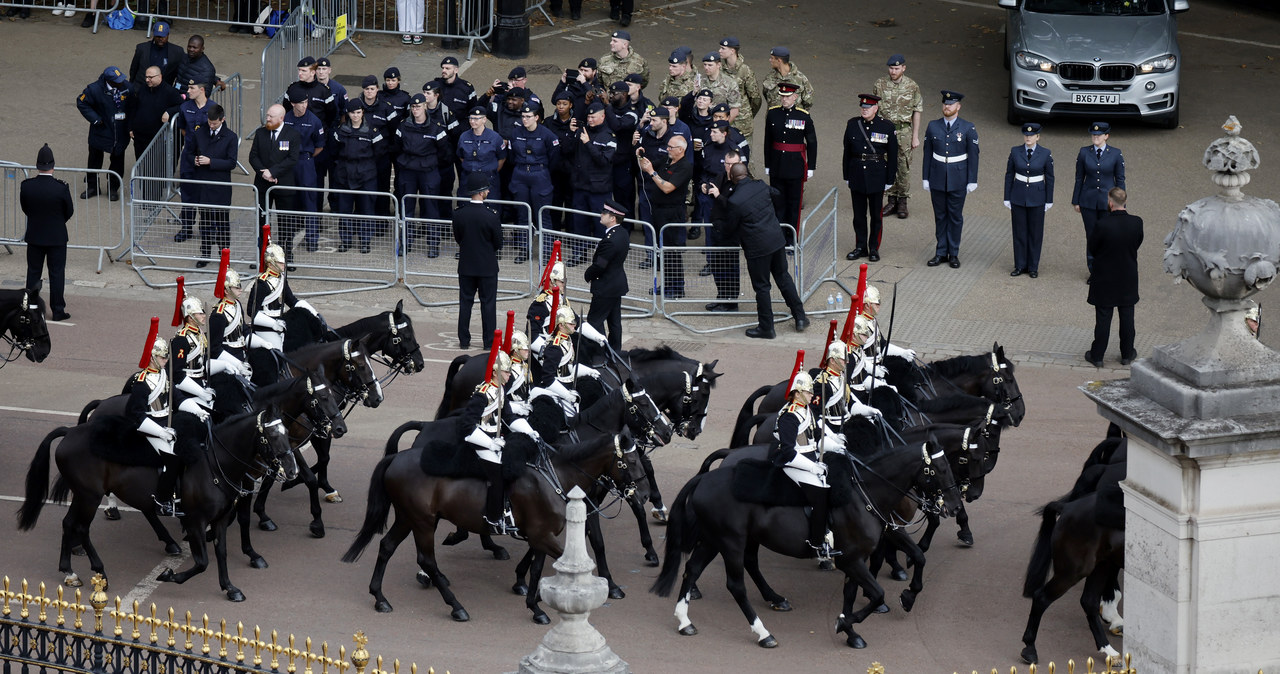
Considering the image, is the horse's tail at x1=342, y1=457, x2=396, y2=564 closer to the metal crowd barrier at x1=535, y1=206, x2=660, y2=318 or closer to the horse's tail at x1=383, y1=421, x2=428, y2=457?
the horse's tail at x1=383, y1=421, x2=428, y2=457

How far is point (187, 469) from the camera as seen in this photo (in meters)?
11.7

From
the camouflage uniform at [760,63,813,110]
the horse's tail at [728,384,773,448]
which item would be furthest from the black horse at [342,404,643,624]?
the camouflage uniform at [760,63,813,110]

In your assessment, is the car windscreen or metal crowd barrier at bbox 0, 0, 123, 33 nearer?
the car windscreen

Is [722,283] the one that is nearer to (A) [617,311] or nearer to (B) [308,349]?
(A) [617,311]

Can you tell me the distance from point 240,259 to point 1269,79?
14.6 meters

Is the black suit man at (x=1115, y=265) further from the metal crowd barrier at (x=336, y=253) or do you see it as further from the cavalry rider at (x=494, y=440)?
the metal crowd barrier at (x=336, y=253)

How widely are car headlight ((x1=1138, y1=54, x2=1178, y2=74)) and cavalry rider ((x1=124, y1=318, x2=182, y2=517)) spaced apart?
13853 mm

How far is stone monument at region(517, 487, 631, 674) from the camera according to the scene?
7.05 m

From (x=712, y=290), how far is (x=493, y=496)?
275 inches

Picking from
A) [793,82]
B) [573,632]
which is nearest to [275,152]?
[793,82]

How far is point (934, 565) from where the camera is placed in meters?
12.4

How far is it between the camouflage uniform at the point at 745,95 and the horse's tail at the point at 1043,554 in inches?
385

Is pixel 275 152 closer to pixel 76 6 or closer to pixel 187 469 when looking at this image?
pixel 187 469

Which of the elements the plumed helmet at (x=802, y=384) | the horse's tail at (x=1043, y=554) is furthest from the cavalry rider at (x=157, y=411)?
the horse's tail at (x=1043, y=554)
